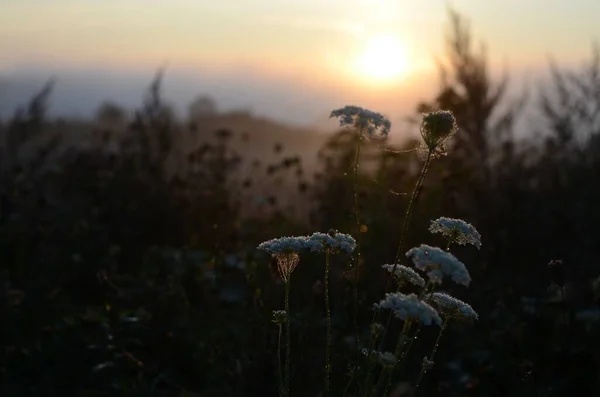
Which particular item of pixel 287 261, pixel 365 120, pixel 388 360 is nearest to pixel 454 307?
pixel 388 360

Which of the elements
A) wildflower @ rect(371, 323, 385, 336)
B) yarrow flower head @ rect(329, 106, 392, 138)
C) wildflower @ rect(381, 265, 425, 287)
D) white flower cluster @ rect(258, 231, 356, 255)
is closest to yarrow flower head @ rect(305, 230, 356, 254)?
white flower cluster @ rect(258, 231, 356, 255)

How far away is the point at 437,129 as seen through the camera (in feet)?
8.75

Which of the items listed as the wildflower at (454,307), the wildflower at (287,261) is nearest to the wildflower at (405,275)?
the wildflower at (454,307)

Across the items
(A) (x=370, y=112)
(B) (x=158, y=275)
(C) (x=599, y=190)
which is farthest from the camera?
(C) (x=599, y=190)

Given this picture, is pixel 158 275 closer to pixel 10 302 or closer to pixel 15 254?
pixel 10 302

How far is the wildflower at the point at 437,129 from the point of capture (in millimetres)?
2662

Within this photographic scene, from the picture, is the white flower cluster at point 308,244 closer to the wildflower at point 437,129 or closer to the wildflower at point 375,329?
the wildflower at point 375,329

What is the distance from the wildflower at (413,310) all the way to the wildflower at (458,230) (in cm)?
41

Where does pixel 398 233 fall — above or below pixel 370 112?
below

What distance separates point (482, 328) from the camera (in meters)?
4.80

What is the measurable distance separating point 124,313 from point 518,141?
640 centimetres

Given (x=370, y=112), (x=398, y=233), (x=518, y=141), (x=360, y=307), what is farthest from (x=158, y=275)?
(x=518, y=141)

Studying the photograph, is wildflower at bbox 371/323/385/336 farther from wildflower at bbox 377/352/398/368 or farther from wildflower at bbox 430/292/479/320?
wildflower at bbox 430/292/479/320

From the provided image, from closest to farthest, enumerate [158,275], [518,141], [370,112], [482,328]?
1. [370,112]
2. [482,328]
3. [158,275]
4. [518,141]
